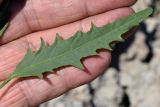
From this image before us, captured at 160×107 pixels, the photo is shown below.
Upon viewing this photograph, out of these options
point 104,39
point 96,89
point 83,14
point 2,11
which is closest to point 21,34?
point 2,11

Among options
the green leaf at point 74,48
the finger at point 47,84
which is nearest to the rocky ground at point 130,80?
the finger at point 47,84

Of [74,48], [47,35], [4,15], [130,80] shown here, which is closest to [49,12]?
[47,35]

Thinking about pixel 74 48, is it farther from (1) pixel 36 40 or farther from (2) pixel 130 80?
(2) pixel 130 80

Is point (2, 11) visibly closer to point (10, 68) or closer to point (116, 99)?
point (10, 68)

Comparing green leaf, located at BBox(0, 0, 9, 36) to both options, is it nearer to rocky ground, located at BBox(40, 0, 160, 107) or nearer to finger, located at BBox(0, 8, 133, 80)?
finger, located at BBox(0, 8, 133, 80)

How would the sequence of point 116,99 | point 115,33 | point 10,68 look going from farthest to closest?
point 116,99, point 10,68, point 115,33

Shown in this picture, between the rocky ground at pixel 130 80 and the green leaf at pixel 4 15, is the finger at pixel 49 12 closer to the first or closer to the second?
the green leaf at pixel 4 15

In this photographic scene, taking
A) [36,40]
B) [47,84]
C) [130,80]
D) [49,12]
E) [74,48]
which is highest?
[49,12]
